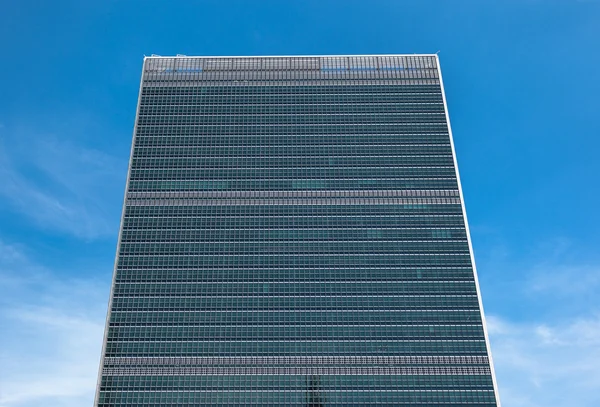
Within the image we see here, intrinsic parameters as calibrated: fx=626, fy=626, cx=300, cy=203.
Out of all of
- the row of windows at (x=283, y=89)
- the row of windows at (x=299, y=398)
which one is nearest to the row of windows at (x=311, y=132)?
the row of windows at (x=283, y=89)

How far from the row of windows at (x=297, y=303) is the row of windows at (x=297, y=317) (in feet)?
3.80

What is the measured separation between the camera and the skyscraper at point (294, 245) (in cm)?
14038

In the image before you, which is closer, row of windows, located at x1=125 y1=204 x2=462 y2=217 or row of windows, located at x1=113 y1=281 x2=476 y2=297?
row of windows, located at x1=113 y1=281 x2=476 y2=297

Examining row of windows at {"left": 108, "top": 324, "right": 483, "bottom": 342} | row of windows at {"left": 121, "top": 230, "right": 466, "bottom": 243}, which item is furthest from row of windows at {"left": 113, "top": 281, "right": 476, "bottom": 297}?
row of windows at {"left": 121, "top": 230, "right": 466, "bottom": 243}

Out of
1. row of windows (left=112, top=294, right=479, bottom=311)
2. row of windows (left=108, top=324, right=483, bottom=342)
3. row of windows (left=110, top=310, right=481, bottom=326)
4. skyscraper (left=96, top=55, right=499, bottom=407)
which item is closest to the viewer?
skyscraper (left=96, top=55, right=499, bottom=407)

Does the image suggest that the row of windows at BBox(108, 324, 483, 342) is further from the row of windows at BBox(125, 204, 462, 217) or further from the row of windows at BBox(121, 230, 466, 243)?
the row of windows at BBox(125, 204, 462, 217)

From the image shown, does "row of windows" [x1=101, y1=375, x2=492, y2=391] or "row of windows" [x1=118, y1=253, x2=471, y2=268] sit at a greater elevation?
"row of windows" [x1=118, y1=253, x2=471, y2=268]

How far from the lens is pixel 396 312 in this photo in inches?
5807

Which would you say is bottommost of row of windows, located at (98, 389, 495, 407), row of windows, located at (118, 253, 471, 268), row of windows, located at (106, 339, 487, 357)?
row of windows, located at (98, 389, 495, 407)

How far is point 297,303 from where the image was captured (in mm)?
149250

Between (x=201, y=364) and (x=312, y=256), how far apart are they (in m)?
37.1

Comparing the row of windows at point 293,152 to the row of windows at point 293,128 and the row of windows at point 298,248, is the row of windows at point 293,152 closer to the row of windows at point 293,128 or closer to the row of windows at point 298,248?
the row of windows at point 293,128

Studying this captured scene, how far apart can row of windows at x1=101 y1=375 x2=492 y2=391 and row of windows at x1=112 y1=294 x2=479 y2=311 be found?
53.4 feet

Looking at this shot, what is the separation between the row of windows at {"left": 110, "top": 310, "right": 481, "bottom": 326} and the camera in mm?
146500
